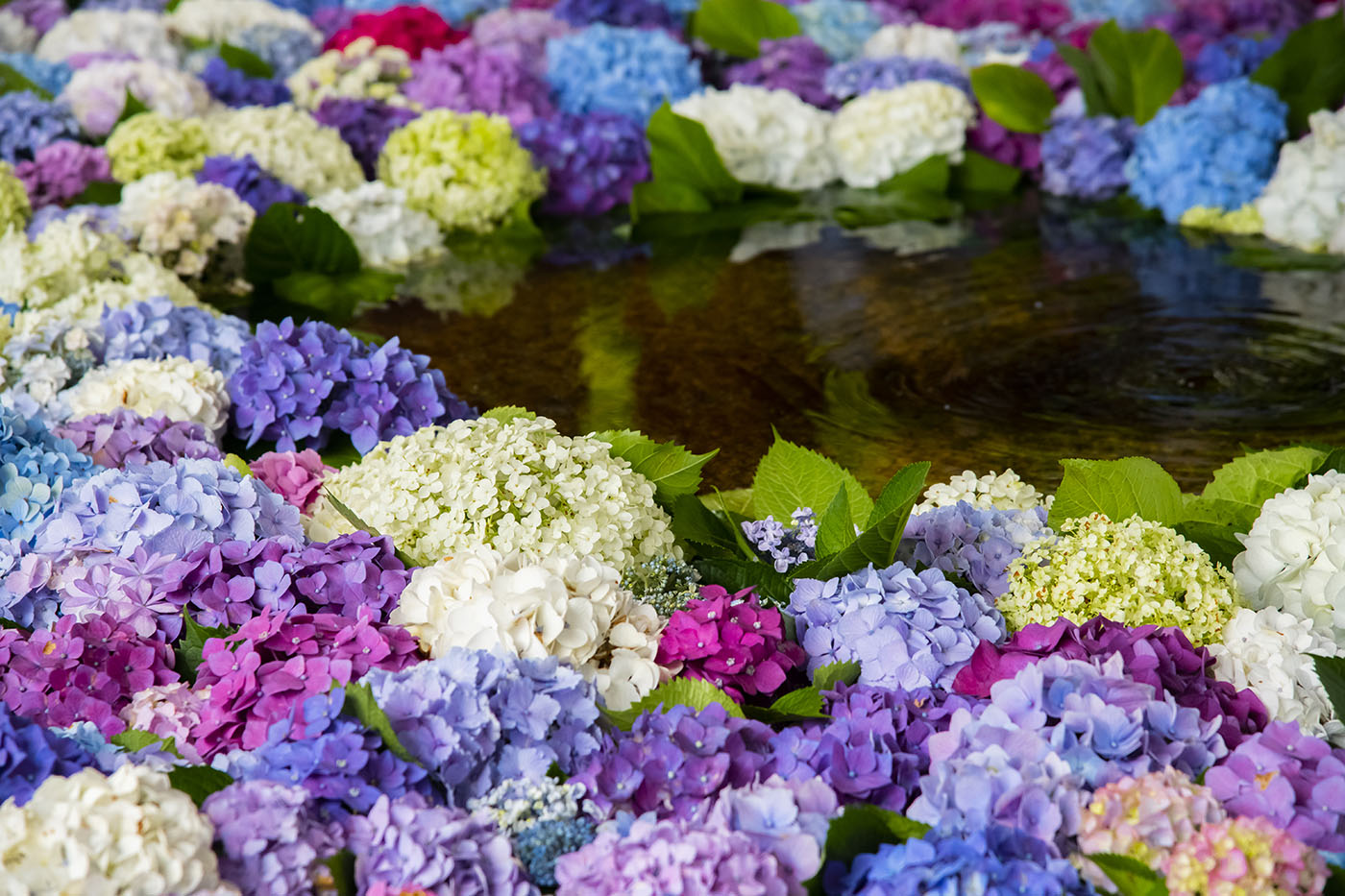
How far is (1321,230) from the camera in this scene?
3.52m

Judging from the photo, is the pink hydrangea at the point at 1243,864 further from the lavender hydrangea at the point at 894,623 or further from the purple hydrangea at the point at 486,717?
the purple hydrangea at the point at 486,717

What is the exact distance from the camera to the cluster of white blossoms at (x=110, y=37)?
15.1ft

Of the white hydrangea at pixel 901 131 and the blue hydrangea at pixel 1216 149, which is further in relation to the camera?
the white hydrangea at pixel 901 131

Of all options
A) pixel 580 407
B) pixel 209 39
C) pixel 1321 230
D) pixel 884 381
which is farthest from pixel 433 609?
pixel 209 39

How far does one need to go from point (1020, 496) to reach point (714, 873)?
34.6 inches

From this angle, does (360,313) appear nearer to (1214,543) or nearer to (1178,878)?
(1214,543)

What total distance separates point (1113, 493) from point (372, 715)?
0.95 meters

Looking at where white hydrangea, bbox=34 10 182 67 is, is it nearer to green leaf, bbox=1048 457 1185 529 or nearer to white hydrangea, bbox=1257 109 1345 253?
white hydrangea, bbox=1257 109 1345 253

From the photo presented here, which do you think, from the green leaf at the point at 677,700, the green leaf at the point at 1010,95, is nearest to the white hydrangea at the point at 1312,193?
the green leaf at the point at 1010,95

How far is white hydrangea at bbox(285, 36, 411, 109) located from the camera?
4289 mm

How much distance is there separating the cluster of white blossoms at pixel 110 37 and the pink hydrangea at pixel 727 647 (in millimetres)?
3734

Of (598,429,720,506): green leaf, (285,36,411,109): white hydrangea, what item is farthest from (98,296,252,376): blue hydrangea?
(285,36,411,109): white hydrangea

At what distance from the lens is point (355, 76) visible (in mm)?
4301

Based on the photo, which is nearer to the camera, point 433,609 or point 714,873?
point 714,873
